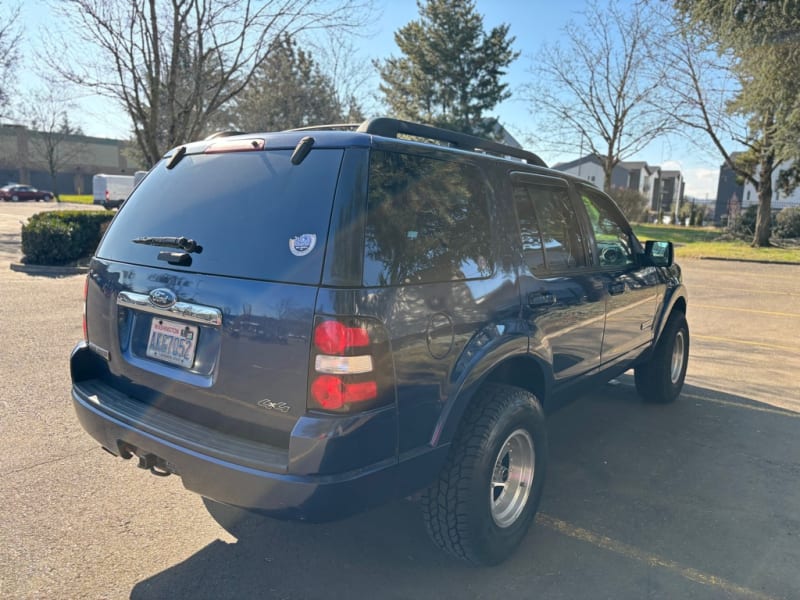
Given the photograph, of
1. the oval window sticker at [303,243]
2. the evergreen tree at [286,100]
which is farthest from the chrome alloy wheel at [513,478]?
the evergreen tree at [286,100]

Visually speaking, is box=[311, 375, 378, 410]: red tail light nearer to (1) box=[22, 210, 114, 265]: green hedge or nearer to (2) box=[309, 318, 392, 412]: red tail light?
(2) box=[309, 318, 392, 412]: red tail light

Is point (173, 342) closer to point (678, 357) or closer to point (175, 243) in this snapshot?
point (175, 243)

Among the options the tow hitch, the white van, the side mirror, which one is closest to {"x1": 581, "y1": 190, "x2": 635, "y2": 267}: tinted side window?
the side mirror

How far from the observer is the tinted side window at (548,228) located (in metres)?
3.29

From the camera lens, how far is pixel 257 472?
225 cm

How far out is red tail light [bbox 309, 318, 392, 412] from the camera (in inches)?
87.0

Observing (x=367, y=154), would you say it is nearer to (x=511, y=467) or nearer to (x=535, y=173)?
(x=535, y=173)

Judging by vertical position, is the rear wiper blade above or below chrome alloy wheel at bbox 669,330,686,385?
above

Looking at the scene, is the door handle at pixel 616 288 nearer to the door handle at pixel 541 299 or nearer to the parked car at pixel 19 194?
the door handle at pixel 541 299

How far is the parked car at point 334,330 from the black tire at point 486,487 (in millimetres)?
10

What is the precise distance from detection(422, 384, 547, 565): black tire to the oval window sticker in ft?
3.63

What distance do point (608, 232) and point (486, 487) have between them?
7.79 feet

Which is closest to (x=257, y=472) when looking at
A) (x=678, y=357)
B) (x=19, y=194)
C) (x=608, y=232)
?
(x=608, y=232)

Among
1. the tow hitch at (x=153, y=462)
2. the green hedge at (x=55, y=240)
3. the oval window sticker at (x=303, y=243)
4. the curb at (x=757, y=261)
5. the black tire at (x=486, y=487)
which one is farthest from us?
the curb at (x=757, y=261)
